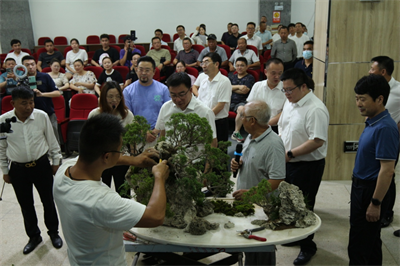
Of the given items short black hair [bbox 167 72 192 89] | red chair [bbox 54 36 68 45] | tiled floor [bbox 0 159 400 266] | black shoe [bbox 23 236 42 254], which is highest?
red chair [bbox 54 36 68 45]

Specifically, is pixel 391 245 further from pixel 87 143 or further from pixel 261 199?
pixel 87 143

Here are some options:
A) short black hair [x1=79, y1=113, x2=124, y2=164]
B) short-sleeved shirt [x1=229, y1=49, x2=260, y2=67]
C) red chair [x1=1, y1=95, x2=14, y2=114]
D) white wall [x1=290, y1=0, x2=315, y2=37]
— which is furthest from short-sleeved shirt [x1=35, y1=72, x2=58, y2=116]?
white wall [x1=290, y1=0, x2=315, y2=37]

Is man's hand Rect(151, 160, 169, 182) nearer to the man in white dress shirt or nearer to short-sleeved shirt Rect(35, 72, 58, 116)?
the man in white dress shirt

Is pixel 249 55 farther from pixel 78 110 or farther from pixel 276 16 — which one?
pixel 276 16

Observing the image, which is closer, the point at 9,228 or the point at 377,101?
the point at 377,101

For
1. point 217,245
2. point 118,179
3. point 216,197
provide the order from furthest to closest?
point 118,179 < point 216,197 < point 217,245

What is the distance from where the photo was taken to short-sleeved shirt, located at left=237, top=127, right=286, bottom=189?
2.43 metres

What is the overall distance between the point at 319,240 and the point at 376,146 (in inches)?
55.2

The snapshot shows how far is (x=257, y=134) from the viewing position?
2545mm

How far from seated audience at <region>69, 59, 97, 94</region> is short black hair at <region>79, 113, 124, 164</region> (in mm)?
5707

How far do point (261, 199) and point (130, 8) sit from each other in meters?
11.6

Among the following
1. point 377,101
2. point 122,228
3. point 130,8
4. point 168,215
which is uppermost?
point 130,8

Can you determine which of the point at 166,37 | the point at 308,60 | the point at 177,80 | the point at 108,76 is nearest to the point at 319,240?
the point at 177,80

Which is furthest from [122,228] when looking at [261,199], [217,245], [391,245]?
[391,245]
